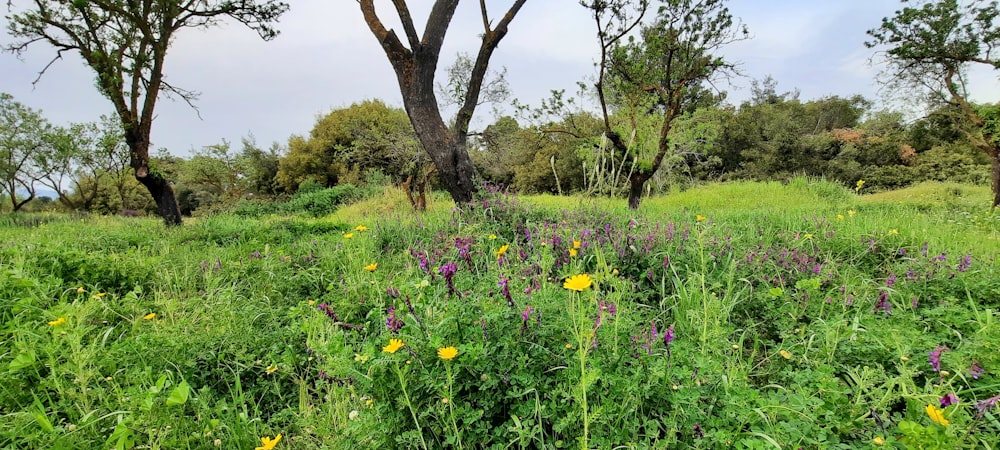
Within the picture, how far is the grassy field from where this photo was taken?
965mm

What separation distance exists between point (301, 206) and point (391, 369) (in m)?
13.4

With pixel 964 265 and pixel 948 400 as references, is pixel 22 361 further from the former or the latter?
pixel 964 265

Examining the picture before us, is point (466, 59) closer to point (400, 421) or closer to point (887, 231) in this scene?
point (887, 231)

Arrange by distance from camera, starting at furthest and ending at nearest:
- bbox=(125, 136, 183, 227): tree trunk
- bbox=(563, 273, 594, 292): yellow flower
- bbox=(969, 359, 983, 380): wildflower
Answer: bbox=(125, 136, 183, 227): tree trunk
bbox=(969, 359, 983, 380): wildflower
bbox=(563, 273, 594, 292): yellow flower

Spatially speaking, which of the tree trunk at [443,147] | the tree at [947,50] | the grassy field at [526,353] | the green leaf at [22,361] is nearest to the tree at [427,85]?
the tree trunk at [443,147]

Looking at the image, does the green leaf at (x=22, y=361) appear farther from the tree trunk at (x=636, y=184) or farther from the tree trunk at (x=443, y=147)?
the tree trunk at (x=636, y=184)

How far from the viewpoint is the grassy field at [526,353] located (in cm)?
97

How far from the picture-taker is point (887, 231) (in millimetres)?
3039

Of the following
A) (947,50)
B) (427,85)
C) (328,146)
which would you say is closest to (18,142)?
(328,146)

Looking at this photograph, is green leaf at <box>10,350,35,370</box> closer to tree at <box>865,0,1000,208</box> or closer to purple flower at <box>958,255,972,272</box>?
purple flower at <box>958,255,972,272</box>

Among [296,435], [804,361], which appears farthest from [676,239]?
[296,435]

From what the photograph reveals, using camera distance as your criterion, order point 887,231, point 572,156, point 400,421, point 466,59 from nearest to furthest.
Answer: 1. point 400,421
2. point 887,231
3. point 466,59
4. point 572,156

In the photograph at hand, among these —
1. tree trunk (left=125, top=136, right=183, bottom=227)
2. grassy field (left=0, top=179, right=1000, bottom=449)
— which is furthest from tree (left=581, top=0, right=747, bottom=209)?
tree trunk (left=125, top=136, right=183, bottom=227)

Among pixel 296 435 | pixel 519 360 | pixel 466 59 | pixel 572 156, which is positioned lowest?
pixel 296 435
